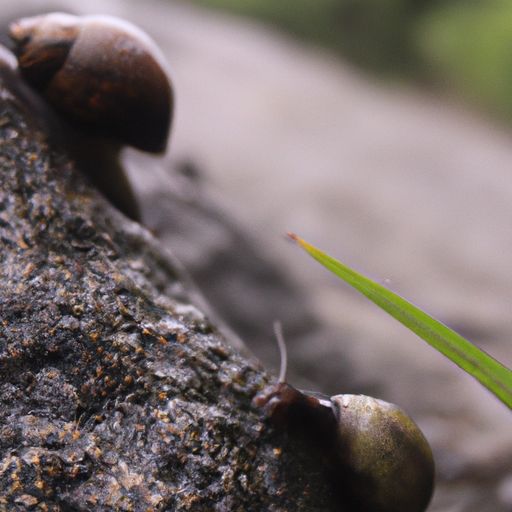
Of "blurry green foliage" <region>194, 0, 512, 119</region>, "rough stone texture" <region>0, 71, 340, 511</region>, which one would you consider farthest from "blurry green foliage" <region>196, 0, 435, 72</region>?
"rough stone texture" <region>0, 71, 340, 511</region>

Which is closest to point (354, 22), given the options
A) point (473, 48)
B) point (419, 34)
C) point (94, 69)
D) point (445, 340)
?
point (419, 34)

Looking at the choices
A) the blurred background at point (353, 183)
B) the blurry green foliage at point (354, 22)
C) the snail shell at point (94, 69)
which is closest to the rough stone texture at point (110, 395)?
the snail shell at point (94, 69)

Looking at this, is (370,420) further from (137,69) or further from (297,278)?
(297,278)

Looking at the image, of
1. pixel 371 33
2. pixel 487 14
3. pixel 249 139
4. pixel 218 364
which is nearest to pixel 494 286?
pixel 249 139

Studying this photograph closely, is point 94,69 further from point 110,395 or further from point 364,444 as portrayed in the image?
point 364,444

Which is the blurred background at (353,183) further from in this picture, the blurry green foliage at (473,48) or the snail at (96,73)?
the snail at (96,73)

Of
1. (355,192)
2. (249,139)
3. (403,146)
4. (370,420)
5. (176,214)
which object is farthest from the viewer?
(403,146)
